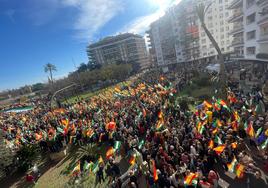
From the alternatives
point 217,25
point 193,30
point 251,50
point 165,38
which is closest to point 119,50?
point 165,38

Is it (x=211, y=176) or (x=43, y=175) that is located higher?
(x=211, y=176)

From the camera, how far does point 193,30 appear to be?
67.5m

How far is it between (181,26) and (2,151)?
2777 inches

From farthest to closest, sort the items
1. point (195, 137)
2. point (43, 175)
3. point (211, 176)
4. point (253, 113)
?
point (43, 175) → point (253, 113) → point (195, 137) → point (211, 176)

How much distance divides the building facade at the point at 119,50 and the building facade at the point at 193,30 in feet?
102

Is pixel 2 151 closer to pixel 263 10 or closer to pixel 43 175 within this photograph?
pixel 43 175

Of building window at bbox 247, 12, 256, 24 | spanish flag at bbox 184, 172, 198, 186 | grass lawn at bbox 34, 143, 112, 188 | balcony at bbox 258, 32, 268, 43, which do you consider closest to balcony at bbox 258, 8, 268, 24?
balcony at bbox 258, 32, 268, 43

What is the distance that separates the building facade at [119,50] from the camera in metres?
110

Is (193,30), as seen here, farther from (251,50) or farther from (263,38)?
(263,38)

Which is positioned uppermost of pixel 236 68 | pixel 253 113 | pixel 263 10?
pixel 263 10

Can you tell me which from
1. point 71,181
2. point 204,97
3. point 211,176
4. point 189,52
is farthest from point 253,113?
point 189,52

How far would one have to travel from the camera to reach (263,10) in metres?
26.8

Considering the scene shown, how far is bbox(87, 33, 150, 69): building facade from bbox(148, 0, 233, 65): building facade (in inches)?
1228

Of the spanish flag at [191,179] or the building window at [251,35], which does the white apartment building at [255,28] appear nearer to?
the building window at [251,35]
